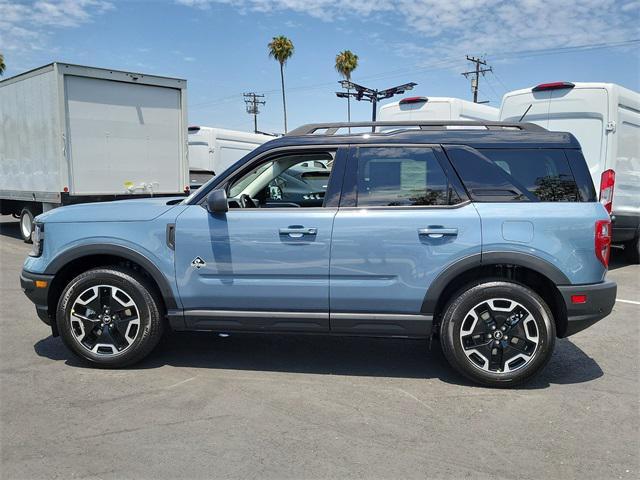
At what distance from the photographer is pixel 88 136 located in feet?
34.1

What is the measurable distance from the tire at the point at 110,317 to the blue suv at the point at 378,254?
0.01 m

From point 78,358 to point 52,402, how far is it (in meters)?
0.83

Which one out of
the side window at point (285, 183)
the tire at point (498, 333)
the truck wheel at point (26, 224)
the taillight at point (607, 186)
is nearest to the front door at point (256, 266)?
the side window at point (285, 183)

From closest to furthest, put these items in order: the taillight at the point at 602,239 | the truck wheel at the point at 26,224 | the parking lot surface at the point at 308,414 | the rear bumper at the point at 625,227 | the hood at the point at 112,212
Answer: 1. the parking lot surface at the point at 308,414
2. the taillight at the point at 602,239
3. the hood at the point at 112,212
4. the rear bumper at the point at 625,227
5. the truck wheel at the point at 26,224

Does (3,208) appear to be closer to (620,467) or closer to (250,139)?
(250,139)

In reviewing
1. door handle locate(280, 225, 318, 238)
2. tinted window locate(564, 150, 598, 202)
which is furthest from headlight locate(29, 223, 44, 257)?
tinted window locate(564, 150, 598, 202)

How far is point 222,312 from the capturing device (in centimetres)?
420

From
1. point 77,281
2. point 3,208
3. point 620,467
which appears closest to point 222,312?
point 77,281

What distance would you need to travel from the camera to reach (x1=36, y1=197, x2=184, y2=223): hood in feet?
14.1

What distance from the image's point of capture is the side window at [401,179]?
4.08 m

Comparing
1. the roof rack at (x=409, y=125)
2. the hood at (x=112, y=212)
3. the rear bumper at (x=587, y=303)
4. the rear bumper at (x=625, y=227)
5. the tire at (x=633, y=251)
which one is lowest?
the tire at (x=633, y=251)

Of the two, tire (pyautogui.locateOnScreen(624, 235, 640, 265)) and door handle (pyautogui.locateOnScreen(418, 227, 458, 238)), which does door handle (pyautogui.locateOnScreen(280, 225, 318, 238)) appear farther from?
tire (pyautogui.locateOnScreen(624, 235, 640, 265))

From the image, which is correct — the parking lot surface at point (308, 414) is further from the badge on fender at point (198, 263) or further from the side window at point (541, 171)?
the side window at point (541, 171)

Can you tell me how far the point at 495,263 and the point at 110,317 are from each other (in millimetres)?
2921
